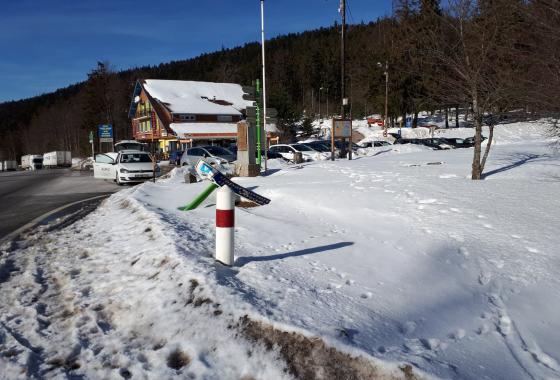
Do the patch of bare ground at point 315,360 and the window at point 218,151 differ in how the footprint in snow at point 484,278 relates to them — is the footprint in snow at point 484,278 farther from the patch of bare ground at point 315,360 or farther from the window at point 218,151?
the window at point 218,151

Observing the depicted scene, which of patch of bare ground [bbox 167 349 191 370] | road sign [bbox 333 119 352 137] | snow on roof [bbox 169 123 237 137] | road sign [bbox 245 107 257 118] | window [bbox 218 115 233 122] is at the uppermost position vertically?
window [bbox 218 115 233 122]

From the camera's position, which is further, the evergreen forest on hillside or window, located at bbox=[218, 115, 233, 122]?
window, located at bbox=[218, 115, 233, 122]

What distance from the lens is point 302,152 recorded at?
27.6m

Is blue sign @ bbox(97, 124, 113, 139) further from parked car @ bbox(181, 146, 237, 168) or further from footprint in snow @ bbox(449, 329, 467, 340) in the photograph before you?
footprint in snow @ bbox(449, 329, 467, 340)

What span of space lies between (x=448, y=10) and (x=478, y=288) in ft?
29.0

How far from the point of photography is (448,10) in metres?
11.1

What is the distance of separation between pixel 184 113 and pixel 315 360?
51.7m

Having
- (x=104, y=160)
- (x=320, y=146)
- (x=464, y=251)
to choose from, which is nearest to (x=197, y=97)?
(x=320, y=146)

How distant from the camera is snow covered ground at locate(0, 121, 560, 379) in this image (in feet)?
10.5

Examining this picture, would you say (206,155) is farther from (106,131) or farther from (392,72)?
(392,72)

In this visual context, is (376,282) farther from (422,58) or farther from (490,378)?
(422,58)

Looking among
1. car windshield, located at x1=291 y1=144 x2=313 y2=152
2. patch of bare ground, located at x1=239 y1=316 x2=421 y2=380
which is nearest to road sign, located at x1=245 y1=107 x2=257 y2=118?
car windshield, located at x1=291 y1=144 x2=313 y2=152

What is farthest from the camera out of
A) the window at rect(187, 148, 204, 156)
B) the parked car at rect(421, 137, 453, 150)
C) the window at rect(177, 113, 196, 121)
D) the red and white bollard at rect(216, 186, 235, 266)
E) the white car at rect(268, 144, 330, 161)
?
the window at rect(177, 113, 196, 121)

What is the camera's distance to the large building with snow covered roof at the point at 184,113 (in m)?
50.1
